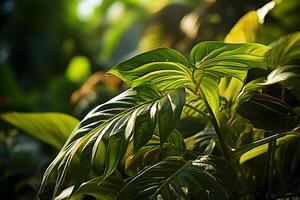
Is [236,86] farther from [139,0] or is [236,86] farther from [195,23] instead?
[139,0]

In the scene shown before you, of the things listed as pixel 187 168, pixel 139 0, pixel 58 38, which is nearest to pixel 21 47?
pixel 58 38

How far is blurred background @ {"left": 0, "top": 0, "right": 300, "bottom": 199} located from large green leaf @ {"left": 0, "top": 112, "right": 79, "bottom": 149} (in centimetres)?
26

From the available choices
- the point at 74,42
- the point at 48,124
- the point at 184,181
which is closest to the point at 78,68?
the point at 74,42

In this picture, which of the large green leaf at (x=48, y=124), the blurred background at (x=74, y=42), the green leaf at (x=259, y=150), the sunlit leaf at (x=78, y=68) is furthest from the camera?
the sunlit leaf at (x=78, y=68)

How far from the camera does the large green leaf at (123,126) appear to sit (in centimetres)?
66

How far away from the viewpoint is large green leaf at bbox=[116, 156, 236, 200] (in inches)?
25.6

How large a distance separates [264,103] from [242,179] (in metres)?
0.17

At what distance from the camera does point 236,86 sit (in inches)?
37.4

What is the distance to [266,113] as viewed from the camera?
0.76 metres

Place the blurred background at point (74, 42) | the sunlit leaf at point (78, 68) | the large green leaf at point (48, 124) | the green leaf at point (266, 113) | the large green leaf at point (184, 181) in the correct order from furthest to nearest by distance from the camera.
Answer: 1. the sunlit leaf at point (78, 68)
2. the blurred background at point (74, 42)
3. the large green leaf at point (48, 124)
4. the green leaf at point (266, 113)
5. the large green leaf at point (184, 181)

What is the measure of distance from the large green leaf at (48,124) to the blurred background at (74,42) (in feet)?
0.84

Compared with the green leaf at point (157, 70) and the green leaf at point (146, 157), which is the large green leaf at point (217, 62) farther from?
the green leaf at point (146, 157)

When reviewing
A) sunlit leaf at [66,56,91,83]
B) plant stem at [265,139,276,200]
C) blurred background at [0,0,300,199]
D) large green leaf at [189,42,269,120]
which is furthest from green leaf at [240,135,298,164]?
sunlit leaf at [66,56,91,83]

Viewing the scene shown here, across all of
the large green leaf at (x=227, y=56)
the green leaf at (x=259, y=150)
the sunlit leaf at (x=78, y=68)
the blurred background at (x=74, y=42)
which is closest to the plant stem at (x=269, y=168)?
the green leaf at (x=259, y=150)
